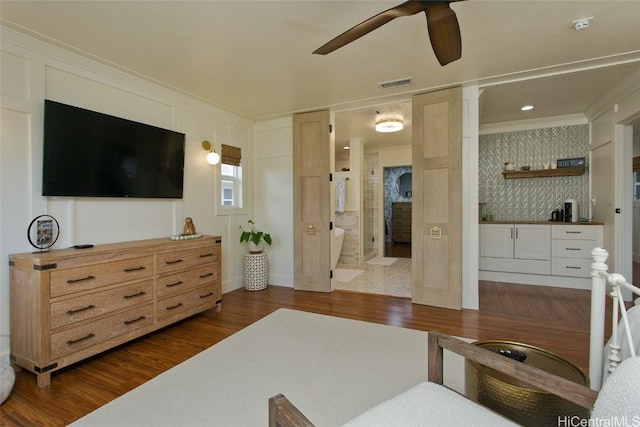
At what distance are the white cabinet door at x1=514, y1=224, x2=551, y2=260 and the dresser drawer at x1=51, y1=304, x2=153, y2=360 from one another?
→ 4.97 metres

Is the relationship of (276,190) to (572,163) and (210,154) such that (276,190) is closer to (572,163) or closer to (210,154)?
(210,154)

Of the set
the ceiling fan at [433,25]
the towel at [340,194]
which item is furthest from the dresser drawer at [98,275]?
the towel at [340,194]

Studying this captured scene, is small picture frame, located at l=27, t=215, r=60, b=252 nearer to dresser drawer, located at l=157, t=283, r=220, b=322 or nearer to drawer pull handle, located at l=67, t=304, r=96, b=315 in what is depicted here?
drawer pull handle, located at l=67, t=304, r=96, b=315

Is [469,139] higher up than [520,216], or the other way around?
[469,139]

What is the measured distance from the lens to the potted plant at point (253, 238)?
4473 mm

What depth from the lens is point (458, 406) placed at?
1.11 meters

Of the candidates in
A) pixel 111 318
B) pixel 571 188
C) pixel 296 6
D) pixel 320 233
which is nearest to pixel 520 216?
pixel 571 188

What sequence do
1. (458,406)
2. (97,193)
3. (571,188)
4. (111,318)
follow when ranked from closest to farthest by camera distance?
(458,406)
(111,318)
(97,193)
(571,188)

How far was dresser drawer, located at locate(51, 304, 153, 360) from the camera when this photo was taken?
2123 millimetres

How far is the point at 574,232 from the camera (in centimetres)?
433

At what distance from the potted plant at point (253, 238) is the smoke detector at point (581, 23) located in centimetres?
392

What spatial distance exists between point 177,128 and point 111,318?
220 cm

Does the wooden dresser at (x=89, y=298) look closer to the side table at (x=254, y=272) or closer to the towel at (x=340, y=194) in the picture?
the side table at (x=254, y=272)

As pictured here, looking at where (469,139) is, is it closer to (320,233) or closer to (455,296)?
(455,296)
